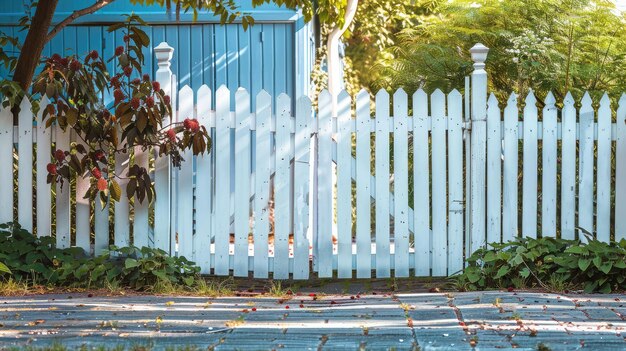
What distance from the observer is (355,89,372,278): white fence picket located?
7.11 meters

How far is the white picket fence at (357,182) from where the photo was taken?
711 centimetres

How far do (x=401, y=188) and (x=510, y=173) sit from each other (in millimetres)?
796

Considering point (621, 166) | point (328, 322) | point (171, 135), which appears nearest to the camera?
point (328, 322)

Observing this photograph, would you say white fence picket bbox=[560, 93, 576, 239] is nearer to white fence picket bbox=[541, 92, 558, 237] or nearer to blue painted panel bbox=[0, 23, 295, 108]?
white fence picket bbox=[541, 92, 558, 237]

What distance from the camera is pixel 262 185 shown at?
7.14 metres

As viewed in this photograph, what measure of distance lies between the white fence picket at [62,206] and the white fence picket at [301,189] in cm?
163

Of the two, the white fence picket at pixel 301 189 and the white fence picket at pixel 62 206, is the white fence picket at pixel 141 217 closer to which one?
the white fence picket at pixel 62 206

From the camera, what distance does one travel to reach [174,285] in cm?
679

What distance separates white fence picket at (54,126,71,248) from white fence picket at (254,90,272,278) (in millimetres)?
1353

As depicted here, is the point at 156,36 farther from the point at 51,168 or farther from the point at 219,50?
the point at 51,168

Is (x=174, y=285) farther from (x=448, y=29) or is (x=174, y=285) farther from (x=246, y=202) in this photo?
(x=448, y=29)

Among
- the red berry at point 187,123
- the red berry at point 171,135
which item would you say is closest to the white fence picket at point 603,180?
the red berry at point 187,123

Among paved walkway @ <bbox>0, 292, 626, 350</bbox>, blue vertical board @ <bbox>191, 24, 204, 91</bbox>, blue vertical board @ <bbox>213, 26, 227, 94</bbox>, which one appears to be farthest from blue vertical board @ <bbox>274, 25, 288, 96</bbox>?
paved walkway @ <bbox>0, 292, 626, 350</bbox>

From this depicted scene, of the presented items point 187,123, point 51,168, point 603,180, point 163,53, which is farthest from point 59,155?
point 603,180
